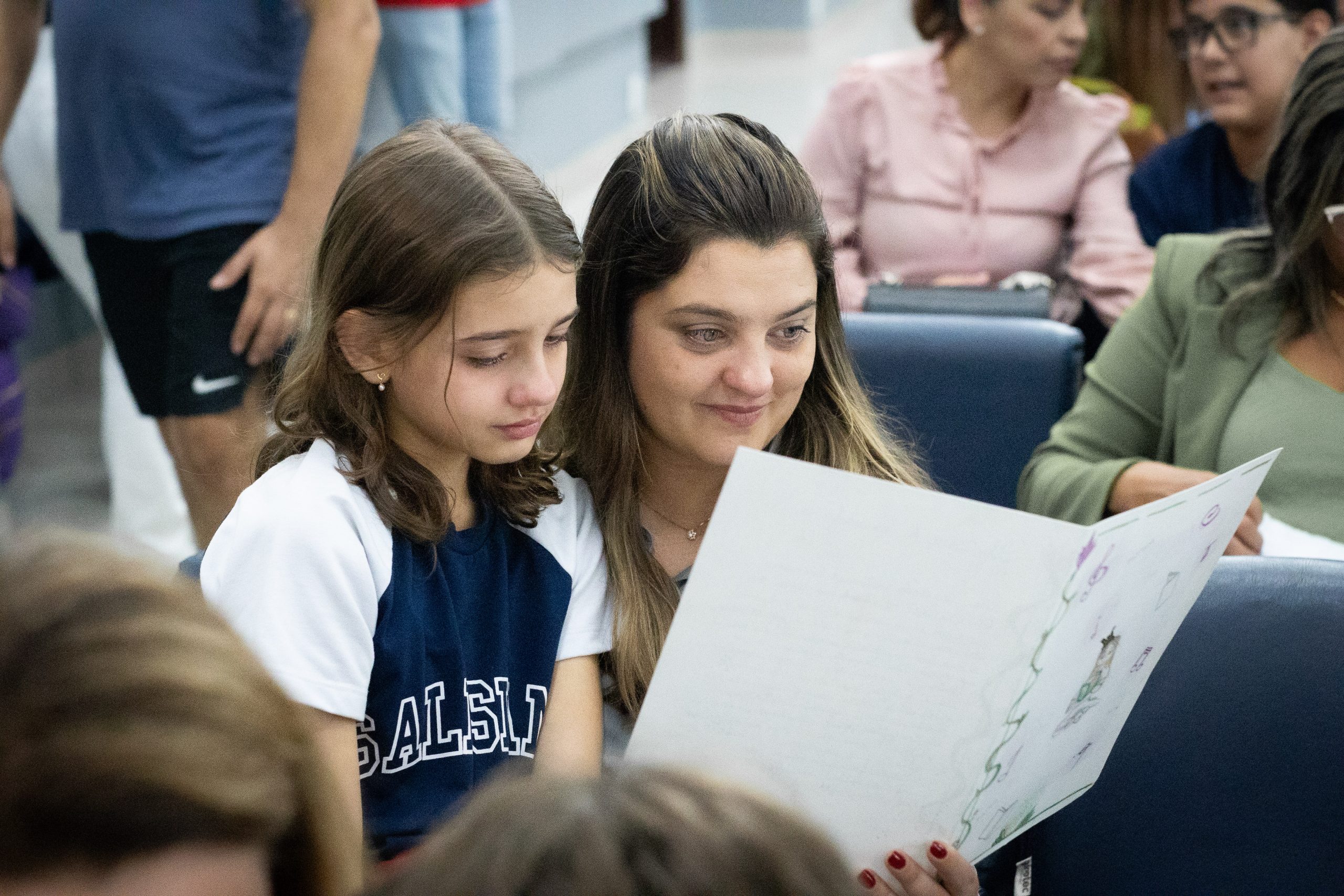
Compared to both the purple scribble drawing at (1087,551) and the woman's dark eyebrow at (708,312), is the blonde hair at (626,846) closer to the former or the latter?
the purple scribble drawing at (1087,551)

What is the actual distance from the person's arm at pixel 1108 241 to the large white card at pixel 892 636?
1.68m

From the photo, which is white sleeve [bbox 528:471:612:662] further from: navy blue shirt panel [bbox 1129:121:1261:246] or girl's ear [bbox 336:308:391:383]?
navy blue shirt panel [bbox 1129:121:1261:246]

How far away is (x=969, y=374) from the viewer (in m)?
1.91

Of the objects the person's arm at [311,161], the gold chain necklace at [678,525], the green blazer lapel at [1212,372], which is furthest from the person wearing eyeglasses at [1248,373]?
the person's arm at [311,161]

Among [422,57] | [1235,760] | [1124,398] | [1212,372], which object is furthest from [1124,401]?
Answer: [422,57]

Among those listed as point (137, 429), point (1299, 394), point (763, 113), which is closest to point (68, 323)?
point (137, 429)

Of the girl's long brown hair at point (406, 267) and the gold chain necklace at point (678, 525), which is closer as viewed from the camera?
the girl's long brown hair at point (406, 267)

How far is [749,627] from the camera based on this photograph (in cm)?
83

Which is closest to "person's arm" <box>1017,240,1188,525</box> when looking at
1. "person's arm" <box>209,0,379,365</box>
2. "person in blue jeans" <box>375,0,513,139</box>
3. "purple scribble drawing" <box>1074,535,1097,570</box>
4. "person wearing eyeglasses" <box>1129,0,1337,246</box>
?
"person wearing eyeglasses" <box>1129,0,1337,246</box>

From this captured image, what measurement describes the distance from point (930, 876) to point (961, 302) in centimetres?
132

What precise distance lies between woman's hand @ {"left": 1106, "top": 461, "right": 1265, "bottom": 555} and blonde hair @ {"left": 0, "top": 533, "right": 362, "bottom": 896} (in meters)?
1.25

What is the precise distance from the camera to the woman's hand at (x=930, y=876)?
947mm

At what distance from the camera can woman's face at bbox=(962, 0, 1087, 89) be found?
2670mm

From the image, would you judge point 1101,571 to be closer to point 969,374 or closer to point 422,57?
point 969,374
